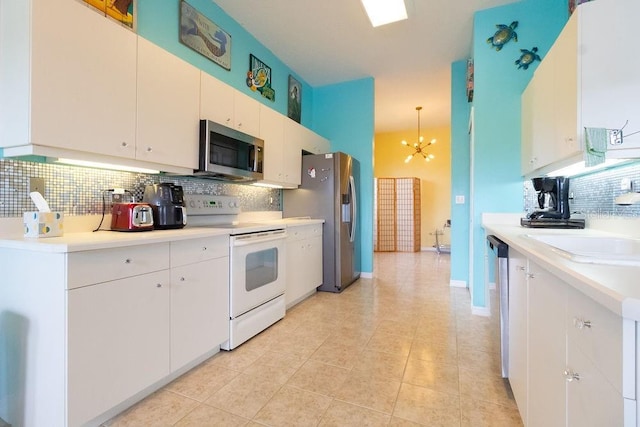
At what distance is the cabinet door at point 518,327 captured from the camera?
1.30 metres

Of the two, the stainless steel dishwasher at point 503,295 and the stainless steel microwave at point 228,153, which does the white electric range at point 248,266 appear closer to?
the stainless steel microwave at point 228,153

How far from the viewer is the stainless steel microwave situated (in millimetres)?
2160

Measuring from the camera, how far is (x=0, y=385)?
1383mm

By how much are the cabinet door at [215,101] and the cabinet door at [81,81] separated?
0.53 m

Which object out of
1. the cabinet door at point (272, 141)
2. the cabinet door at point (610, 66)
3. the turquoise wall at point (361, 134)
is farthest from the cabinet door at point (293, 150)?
the cabinet door at point (610, 66)

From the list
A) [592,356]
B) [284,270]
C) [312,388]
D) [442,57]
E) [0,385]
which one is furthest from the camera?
[442,57]

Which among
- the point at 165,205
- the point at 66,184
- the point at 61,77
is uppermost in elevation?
the point at 61,77

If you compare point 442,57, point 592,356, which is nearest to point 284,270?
point 592,356

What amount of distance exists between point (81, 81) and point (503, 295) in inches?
98.4

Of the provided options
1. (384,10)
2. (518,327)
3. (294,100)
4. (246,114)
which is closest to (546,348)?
(518,327)

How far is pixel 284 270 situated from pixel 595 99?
2.42 meters

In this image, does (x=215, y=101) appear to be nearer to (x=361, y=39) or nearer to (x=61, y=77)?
(x=61, y=77)

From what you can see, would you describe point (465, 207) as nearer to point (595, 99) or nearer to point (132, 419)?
point (595, 99)

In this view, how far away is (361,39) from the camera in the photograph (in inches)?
132
